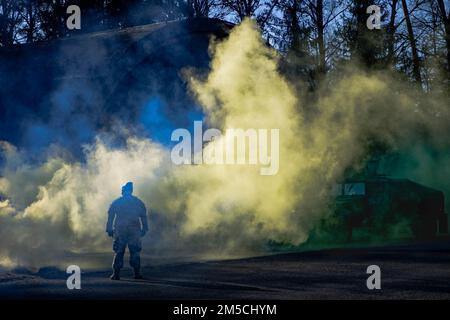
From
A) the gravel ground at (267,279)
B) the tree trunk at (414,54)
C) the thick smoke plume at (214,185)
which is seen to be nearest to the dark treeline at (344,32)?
the tree trunk at (414,54)

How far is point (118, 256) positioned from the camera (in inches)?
514

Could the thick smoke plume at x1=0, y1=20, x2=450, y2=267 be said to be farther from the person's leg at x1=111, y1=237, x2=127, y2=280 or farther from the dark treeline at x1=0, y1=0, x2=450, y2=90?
the dark treeline at x1=0, y1=0, x2=450, y2=90

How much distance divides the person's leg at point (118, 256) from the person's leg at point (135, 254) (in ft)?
0.48

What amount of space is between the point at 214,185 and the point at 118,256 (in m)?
6.17

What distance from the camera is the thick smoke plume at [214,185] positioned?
60.1 ft

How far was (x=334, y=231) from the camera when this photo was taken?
19.3 metres

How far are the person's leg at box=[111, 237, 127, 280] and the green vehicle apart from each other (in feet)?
24.2

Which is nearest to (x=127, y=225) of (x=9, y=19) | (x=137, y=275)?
(x=137, y=275)

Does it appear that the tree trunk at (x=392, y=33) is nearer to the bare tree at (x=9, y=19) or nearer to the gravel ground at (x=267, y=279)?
the bare tree at (x=9, y=19)

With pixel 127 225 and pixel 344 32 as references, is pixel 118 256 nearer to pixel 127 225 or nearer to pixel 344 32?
pixel 127 225

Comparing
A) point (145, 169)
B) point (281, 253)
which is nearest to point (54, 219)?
point (145, 169)

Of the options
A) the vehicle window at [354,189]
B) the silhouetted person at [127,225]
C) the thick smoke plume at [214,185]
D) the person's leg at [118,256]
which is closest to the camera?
the person's leg at [118,256]
